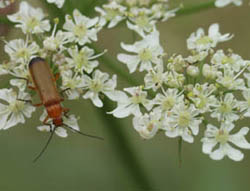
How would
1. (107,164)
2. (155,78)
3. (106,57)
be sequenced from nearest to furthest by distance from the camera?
(155,78)
(106,57)
(107,164)

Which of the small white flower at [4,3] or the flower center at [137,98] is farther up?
the small white flower at [4,3]

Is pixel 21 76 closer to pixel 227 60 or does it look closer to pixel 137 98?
pixel 137 98

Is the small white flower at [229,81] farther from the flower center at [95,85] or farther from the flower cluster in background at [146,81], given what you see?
the flower center at [95,85]

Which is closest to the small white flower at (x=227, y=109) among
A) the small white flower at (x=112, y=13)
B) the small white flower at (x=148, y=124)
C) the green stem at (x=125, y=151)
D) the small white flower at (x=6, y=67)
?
the small white flower at (x=148, y=124)

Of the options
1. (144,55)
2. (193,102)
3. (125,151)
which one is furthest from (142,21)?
(125,151)

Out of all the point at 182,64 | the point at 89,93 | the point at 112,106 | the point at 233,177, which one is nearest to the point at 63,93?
the point at 89,93

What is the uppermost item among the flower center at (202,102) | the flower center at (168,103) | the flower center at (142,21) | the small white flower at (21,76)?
the small white flower at (21,76)

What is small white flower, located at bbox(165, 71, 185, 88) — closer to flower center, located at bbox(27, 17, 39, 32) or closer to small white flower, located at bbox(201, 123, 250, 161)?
small white flower, located at bbox(201, 123, 250, 161)

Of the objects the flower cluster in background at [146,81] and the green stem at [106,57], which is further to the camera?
the green stem at [106,57]
